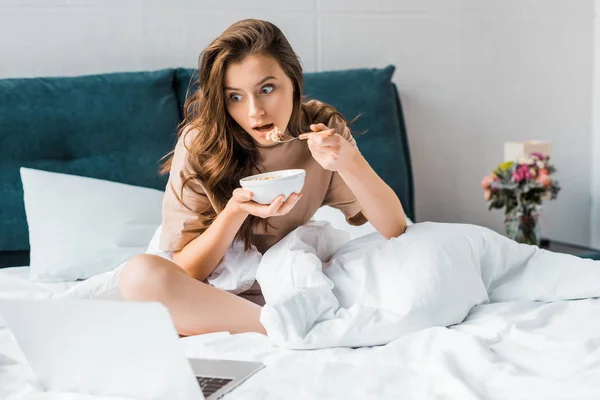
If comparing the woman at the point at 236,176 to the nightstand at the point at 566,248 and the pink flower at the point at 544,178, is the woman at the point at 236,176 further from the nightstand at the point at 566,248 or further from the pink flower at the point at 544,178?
the nightstand at the point at 566,248

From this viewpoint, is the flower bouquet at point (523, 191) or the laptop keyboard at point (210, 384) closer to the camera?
the laptop keyboard at point (210, 384)

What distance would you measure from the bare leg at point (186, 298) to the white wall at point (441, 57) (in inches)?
57.7

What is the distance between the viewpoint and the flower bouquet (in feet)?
9.46

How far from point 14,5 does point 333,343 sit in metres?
1.97

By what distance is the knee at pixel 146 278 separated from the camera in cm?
159

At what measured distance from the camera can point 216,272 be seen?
6.14 ft

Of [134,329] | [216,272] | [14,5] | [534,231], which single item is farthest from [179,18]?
[134,329]

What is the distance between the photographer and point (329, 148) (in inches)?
65.9

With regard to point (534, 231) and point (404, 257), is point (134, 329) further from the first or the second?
point (534, 231)

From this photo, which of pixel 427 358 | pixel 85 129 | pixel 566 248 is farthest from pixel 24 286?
pixel 566 248

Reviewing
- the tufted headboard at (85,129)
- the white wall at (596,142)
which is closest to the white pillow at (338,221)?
the tufted headboard at (85,129)

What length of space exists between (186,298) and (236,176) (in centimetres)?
41

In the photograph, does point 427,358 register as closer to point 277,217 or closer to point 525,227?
point 277,217

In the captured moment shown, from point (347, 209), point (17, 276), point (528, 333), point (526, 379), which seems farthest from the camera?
point (17, 276)
